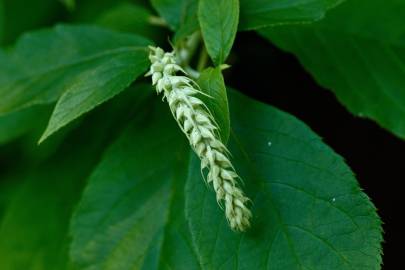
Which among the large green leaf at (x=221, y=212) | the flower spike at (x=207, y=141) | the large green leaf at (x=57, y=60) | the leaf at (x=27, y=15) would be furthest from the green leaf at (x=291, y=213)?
the leaf at (x=27, y=15)

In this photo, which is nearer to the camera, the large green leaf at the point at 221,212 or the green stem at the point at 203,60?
the large green leaf at the point at 221,212

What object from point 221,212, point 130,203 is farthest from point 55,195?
point 221,212

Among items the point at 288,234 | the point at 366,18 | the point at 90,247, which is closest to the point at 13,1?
the point at 90,247

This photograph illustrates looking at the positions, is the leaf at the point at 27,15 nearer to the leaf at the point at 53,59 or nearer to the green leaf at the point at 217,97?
the leaf at the point at 53,59

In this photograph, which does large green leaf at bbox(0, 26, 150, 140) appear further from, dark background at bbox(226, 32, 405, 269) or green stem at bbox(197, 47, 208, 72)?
dark background at bbox(226, 32, 405, 269)

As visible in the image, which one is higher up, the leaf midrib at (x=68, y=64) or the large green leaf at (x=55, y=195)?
the leaf midrib at (x=68, y=64)

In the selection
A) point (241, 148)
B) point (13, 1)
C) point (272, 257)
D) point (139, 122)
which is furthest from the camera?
point (13, 1)

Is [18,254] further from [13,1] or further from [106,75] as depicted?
[13,1]
